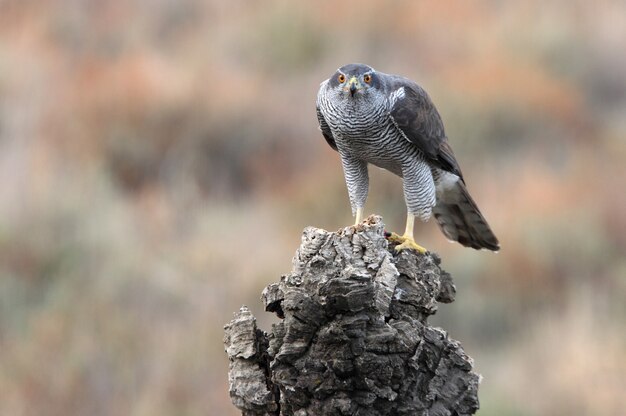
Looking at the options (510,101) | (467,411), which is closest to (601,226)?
(510,101)

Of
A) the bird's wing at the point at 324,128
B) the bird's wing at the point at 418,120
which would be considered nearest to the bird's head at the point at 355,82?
the bird's wing at the point at 418,120

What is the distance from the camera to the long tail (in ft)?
21.3

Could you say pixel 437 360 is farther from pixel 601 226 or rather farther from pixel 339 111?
pixel 601 226

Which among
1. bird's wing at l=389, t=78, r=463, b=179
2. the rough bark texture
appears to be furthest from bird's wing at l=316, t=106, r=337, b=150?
the rough bark texture

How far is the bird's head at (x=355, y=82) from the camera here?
5516mm

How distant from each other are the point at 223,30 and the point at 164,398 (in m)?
8.55

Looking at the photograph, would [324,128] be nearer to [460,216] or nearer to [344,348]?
[460,216]

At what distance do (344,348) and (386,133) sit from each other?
244 centimetres

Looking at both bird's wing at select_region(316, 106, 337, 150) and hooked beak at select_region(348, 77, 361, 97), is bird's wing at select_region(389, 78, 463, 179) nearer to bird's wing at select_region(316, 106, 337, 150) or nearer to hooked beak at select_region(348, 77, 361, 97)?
hooked beak at select_region(348, 77, 361, 97)

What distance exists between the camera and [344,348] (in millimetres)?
3500

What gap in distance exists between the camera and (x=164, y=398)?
7.78 meters

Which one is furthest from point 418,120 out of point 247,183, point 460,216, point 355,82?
point 247,183

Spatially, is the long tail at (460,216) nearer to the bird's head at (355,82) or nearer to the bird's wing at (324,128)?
the bird's wing at (324,128)

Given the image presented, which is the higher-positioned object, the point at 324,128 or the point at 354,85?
the point at 324,128
